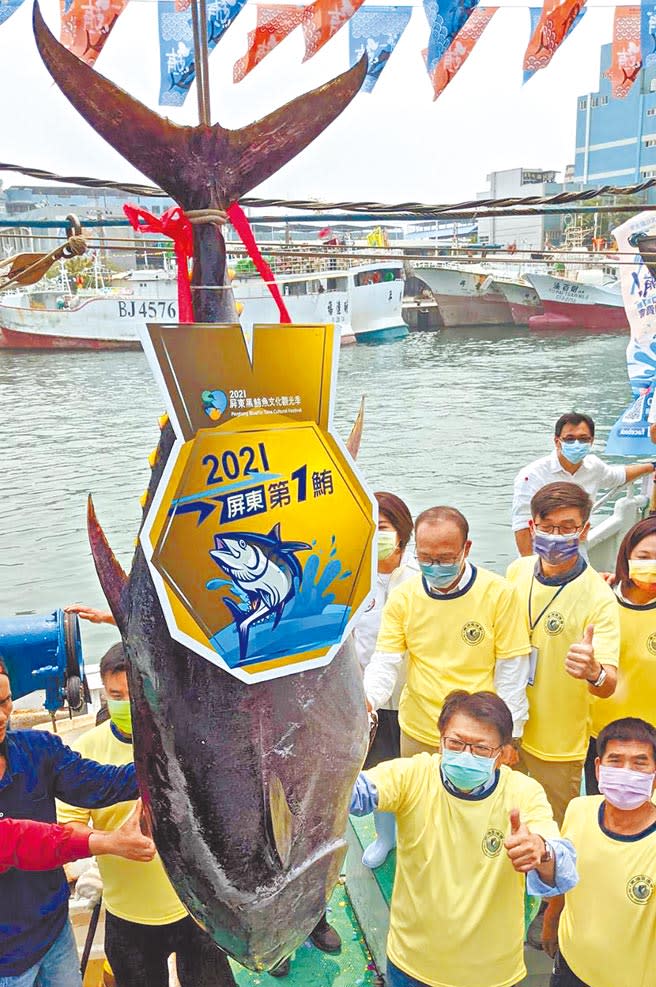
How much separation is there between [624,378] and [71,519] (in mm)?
16213

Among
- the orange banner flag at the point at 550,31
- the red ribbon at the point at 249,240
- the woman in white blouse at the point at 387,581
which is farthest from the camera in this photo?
the orange banner flag at the point at 550,31

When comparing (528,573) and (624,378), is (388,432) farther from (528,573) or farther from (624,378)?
(528,573)

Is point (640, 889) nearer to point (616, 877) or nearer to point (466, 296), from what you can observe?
point (616, 877)

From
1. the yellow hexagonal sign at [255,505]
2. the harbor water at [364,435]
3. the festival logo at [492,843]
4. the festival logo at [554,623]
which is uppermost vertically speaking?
the yellow hexagonal sign at [255,505]

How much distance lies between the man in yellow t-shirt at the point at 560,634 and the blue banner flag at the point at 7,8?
4964 mm

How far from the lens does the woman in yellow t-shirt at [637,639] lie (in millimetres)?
2887

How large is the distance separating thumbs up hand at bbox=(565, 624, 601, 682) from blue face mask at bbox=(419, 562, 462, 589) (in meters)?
0.46

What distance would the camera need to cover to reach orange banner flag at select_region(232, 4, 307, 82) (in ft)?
22.0

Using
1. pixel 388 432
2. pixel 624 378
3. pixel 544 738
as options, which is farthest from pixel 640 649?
pixel 624 378

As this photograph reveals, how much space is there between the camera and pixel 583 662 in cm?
258

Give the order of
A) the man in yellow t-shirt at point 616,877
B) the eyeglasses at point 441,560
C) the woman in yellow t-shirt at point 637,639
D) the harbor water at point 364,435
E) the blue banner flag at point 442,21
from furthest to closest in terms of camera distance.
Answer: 1. the harbor water at point 364,435
2. the blue banner flag at point 442,21
3. the woman in yellow t-shirt at point 637,639
4. the eyeglasses at point 441,560
5. the man in yellow t-shirt at point 616,877

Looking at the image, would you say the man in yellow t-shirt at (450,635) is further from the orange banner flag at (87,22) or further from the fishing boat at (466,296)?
the fishing boat at (466,296)

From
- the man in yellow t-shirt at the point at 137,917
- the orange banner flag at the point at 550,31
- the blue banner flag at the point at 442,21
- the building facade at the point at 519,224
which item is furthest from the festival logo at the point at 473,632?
the building facade at the point at 519,224

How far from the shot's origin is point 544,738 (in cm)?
292
